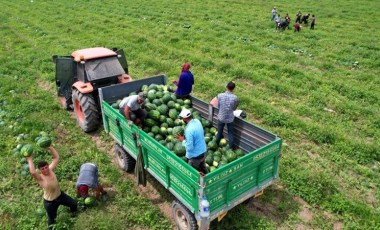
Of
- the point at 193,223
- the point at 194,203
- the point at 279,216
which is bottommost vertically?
the point at 279,216

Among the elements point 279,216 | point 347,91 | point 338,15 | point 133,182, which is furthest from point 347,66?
point 338,15

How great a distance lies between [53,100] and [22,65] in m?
5.12

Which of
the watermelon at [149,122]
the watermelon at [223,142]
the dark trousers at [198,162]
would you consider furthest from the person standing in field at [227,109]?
the watermelon at [149,122]

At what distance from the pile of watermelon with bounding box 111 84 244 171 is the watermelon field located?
1091 mm

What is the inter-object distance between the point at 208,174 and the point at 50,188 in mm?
3028

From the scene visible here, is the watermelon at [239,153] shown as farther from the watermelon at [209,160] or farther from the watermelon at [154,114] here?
the watermelon at [154,114]

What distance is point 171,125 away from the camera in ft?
26.8

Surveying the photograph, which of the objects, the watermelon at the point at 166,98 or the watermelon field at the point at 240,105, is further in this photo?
the watermelon at the point at 166,98

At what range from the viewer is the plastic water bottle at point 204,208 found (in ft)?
17.9

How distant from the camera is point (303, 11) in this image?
29031 mm

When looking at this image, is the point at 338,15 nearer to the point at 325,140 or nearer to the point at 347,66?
the point at 347,66

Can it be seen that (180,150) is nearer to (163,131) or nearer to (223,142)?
(163,131)

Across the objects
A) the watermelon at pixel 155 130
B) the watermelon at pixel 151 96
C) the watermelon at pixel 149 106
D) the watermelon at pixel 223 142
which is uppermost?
the watermelon at pixel 151 96

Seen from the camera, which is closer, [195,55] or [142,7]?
[195,55]
